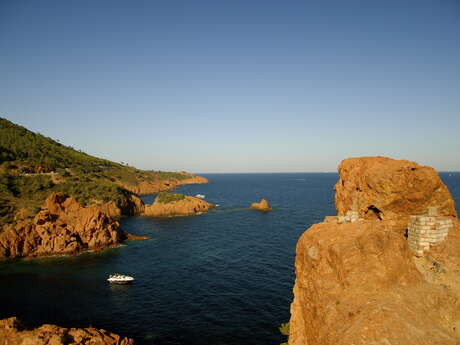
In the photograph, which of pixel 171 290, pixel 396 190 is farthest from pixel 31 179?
pixel 396 190

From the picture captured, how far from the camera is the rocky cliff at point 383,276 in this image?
14.3 metres

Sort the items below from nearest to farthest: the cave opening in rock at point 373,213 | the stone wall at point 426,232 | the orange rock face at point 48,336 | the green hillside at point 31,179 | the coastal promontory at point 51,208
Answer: the stone wall at point 426,232
the cave opening in rock at point 373,213
the orange rock face at point 48,336
the coastal promontory at point 51,208
the green hillside at point 31,179

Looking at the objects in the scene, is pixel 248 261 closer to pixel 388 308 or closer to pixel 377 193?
pixel 377 193

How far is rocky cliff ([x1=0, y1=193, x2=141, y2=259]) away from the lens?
61.8 m

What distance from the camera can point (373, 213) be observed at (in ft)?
76.3

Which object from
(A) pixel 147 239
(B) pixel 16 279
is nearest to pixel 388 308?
(B) pixel 16 279

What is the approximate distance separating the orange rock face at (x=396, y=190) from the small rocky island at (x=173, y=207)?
97.0 m

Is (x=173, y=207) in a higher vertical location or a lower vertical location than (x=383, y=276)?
lower

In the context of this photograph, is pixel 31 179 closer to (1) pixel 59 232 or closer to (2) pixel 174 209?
(1) pixel 59 232

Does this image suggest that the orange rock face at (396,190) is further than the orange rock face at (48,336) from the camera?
No

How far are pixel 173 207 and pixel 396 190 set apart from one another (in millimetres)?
104725

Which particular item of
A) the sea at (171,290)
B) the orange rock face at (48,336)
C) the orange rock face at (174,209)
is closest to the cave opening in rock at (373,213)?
the sea at (171,290)

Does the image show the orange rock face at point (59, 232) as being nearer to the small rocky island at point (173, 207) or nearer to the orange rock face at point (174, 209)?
the orange rock face at point (174, 209)

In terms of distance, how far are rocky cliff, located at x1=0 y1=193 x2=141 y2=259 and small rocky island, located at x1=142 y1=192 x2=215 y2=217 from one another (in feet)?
137
